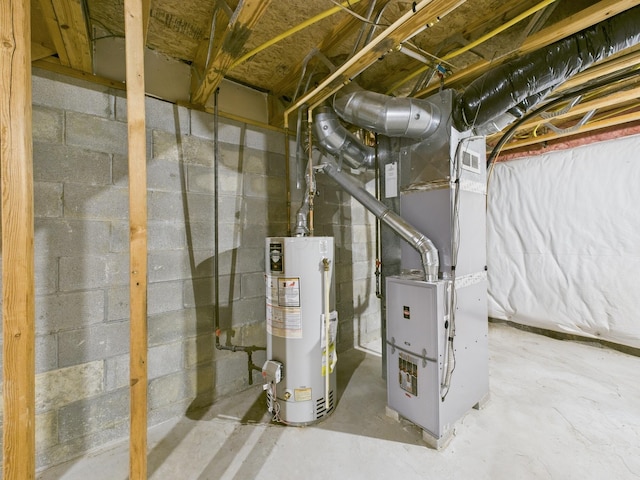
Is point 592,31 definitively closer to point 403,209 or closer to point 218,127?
point 403,209

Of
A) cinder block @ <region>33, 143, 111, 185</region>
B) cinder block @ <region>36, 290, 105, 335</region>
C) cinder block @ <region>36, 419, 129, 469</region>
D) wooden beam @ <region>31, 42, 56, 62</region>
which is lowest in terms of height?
cinder block @ <region>36, 419, 129, 469</region>

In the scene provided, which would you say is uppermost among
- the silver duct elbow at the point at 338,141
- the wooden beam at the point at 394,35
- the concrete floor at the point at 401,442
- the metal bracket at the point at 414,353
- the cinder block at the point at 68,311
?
the wooden beam at the point at 394,35

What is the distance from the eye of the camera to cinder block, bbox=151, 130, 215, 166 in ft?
5.96

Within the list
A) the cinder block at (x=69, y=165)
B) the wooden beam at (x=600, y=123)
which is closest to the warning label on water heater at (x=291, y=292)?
the cinder block at (x=69, y=165)

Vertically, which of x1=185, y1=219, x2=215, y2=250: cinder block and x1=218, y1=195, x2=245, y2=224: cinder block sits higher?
x1=218, y1=195, x2=245, y2=224: cinder block

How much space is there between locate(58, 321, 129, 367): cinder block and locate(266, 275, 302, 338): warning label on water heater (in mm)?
894

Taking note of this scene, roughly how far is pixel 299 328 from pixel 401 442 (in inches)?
34.6

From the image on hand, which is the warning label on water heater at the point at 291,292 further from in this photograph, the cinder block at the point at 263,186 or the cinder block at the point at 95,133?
the cinder block at the point at 95,133

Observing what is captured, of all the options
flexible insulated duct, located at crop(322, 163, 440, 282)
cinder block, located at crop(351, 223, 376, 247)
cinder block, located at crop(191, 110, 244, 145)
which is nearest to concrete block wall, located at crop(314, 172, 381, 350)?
cinder block, located at crop(351, 223, 376, 247)

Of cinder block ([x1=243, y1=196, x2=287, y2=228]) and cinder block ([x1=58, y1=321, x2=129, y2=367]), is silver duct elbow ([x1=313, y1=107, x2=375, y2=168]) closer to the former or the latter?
cinder block ([x1=243, y1=196, x2=287, y2=228])

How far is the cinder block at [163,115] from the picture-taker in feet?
5.54

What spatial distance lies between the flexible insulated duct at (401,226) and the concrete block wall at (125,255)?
609 mm

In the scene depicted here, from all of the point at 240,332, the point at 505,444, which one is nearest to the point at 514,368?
the point at 505,444

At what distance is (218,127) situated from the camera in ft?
6.76
